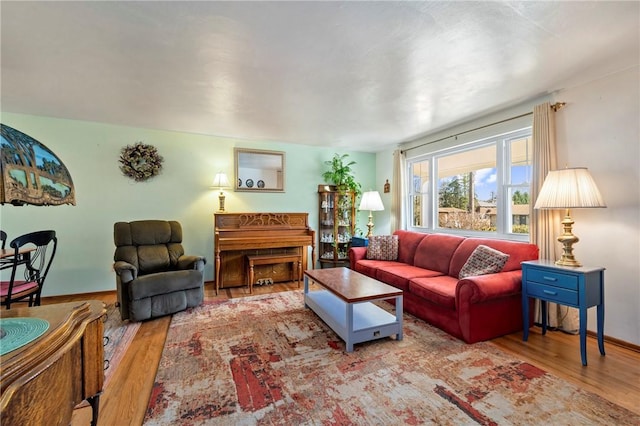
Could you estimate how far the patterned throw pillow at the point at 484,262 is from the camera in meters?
2.69

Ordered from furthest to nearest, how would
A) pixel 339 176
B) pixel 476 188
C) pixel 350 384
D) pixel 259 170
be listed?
pixel 339 176
pixel 259 170
pixel 476 188
pixel 350 384

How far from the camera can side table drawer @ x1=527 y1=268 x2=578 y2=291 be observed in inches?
85.8

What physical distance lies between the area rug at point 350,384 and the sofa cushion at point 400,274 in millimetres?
579

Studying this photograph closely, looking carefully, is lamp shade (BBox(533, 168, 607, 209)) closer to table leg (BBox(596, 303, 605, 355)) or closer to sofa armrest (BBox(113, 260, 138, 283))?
table leg (BBox(596, 303, 605, 355))

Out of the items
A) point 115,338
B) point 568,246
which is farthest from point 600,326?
point 115,338

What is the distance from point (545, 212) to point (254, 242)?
11.3 ft

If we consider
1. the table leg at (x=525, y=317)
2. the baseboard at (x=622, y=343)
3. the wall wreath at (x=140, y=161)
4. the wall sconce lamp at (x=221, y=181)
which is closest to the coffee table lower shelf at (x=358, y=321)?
the table leg at (x=525, y=317)

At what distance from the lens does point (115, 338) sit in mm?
2541

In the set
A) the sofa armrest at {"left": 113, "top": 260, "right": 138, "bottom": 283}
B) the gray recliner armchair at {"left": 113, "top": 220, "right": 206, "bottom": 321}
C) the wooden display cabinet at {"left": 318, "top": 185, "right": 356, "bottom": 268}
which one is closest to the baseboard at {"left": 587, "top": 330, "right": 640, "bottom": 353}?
the wooden display cabinet at {"left": 318, "top": 185, "right": 356, "bottom": 268}

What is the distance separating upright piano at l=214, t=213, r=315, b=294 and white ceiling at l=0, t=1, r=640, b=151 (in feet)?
5.33

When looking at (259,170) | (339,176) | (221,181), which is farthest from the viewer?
(339,176)

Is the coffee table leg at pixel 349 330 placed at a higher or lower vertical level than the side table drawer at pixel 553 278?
lower

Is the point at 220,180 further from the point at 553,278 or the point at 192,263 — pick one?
the point at 553,278

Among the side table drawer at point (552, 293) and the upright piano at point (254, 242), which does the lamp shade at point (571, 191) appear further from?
the upright piano at point (254, 242)
